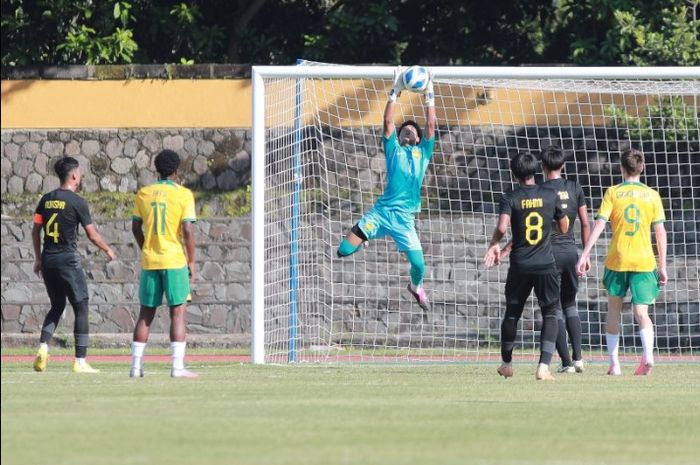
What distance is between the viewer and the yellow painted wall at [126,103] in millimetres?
23281

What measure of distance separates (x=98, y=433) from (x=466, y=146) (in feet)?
46.3

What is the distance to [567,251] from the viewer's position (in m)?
14.3

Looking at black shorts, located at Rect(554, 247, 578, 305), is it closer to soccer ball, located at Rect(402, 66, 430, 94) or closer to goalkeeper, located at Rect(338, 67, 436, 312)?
goalkeeper, located at Rect(338, 67, 436, 312)

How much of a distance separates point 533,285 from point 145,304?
3262mm

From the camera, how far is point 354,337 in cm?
2098

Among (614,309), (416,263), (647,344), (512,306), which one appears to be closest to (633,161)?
(614,309)

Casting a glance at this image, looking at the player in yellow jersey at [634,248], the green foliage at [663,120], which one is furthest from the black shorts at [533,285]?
the green foliage at [663,120]

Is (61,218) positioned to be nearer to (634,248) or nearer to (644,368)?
(634,248)

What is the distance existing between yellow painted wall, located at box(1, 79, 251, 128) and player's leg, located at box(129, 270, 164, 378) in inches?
409

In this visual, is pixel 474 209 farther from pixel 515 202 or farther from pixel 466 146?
pixel 515 202

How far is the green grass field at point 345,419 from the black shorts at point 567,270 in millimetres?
1035

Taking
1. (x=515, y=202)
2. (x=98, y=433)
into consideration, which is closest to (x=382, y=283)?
(x=515, y=202)

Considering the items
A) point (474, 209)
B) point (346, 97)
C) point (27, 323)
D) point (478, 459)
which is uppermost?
point (346, 97)

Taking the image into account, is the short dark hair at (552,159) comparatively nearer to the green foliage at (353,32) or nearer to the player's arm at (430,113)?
the player's arm at (430,113)
